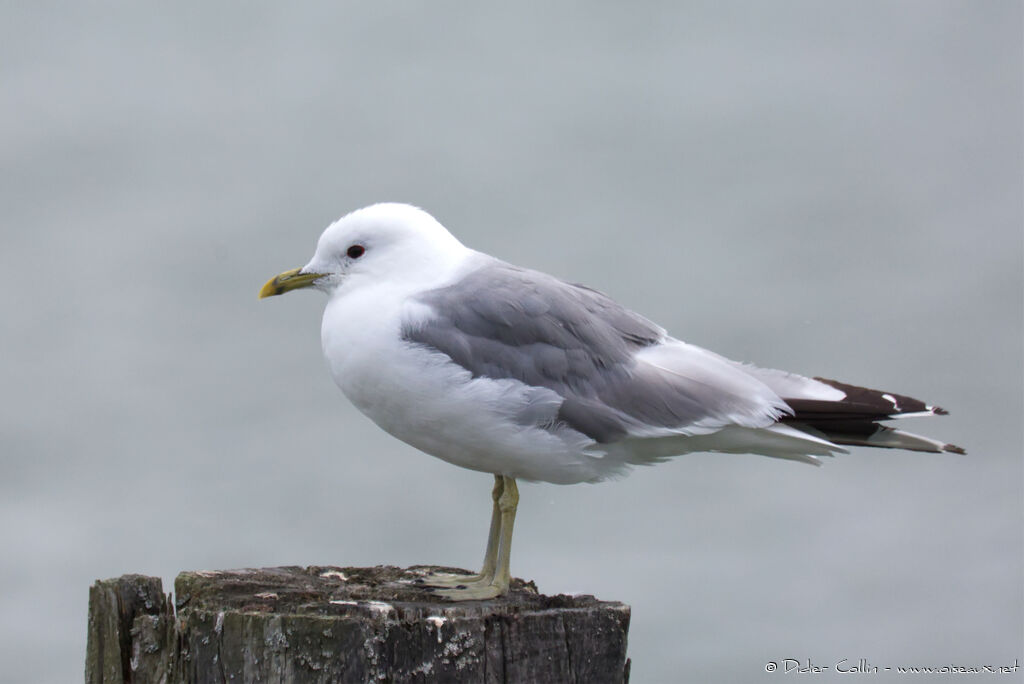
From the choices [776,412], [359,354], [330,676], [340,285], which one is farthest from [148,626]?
[776,412]

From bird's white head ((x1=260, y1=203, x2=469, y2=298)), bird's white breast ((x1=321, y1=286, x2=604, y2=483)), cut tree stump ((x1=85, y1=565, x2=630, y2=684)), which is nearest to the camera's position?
cut tree stump ((x1=85, y1=565, x2=630, y2=684))

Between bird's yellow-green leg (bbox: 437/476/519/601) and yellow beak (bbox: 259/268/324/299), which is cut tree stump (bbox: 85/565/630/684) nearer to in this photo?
bird's yellow-green leg (bbox: 437/476/519/601)

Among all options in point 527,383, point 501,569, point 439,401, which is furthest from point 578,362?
point 501,569

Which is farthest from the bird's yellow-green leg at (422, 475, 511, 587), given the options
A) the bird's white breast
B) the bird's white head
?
the bird's white head

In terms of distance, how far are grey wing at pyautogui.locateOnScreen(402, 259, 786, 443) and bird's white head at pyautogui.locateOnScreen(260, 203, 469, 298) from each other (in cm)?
16

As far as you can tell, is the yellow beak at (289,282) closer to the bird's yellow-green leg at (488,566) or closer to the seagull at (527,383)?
the seagull at (527,383)

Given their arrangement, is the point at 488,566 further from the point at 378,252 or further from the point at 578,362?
the point at 378,252

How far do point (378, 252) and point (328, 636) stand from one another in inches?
55.4

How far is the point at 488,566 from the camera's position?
3.88m

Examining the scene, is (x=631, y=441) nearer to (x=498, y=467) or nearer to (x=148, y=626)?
(x=498, y=467)

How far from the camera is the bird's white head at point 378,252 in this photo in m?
3.80

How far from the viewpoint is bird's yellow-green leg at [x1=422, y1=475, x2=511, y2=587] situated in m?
3.69

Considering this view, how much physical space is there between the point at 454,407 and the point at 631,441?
1.88 feet

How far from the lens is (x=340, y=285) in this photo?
152 inches
